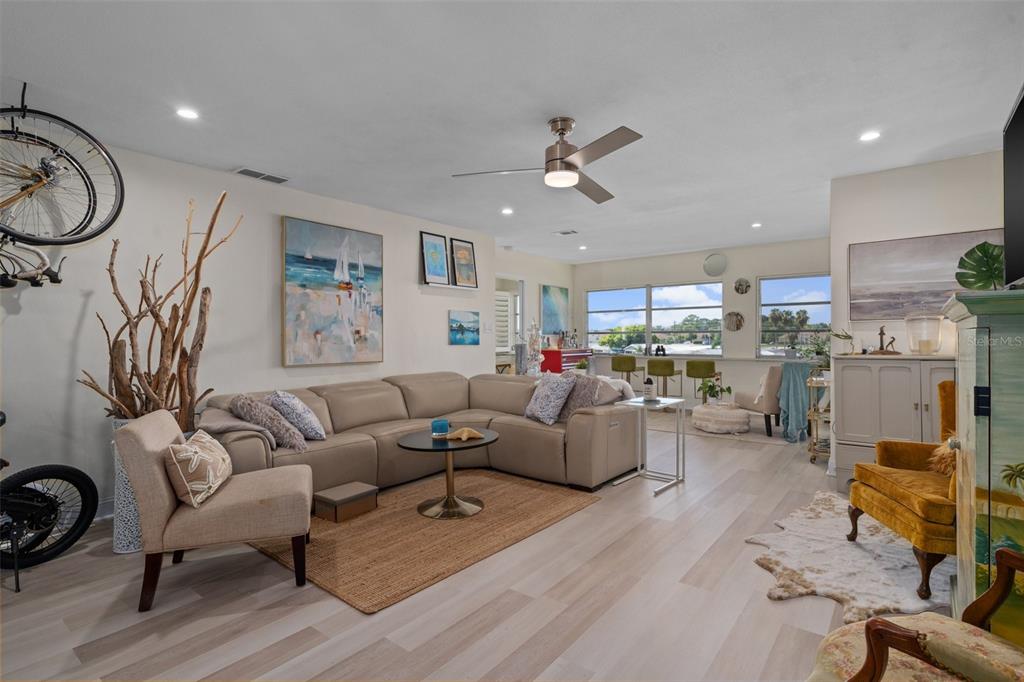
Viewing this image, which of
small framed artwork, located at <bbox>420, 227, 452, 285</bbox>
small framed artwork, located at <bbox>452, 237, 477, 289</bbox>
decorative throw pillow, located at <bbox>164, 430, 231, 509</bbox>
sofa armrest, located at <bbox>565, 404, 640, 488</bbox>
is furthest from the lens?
small framed artwork, located at <bbox>452, 237, 477, 289</bbox>

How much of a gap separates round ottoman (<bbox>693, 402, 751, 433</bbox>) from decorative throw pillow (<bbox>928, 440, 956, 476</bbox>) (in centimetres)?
339

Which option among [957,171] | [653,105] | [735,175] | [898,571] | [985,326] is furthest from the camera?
[735,175]

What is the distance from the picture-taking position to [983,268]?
334 cm

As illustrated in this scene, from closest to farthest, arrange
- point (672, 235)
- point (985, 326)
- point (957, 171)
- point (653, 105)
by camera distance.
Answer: point (985, 326) < point (653, 105) < point (957, 171) < point (672, 235)

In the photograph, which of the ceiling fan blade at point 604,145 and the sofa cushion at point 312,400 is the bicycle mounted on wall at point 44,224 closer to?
the sofa cushion at point 312,400

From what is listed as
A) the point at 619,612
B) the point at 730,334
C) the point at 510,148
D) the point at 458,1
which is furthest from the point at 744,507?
the point at 730,334

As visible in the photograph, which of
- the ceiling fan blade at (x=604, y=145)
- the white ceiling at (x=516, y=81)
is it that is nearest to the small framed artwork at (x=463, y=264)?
the white ceiling at (x=516, y=81)

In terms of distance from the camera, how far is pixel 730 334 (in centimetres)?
821

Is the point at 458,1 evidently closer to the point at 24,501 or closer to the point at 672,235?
the point at 24,501

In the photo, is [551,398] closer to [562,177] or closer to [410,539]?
[410,539]

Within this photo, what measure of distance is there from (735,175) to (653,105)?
1.76 m

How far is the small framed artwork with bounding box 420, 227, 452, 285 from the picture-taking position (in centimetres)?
580

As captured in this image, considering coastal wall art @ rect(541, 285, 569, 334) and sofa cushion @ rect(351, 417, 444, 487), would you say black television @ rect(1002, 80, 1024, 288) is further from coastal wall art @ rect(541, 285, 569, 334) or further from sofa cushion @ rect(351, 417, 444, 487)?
coastal wall art @ rect(541, 285, 569, 334)

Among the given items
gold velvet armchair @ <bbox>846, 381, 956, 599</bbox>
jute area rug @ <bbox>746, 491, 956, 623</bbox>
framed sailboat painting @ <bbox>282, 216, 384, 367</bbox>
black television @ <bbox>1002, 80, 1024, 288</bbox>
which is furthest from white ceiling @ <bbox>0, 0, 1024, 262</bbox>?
jute area rug @ <bbox>746, 491, 956, 623</bbox>
